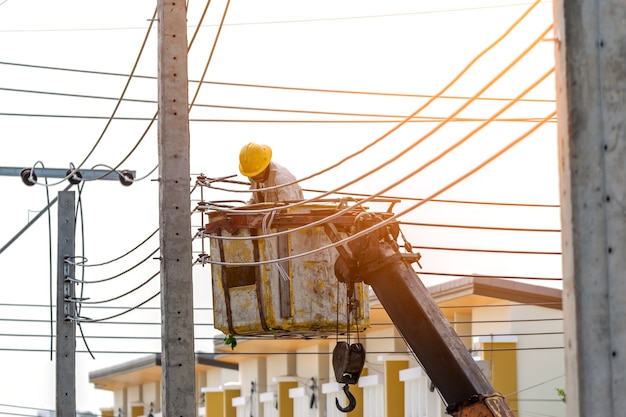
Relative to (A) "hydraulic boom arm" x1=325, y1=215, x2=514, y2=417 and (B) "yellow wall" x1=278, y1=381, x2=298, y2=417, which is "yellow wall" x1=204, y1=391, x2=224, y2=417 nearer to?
(B) "yellow wall" x1=278, y1=381, x2=298, y2=417

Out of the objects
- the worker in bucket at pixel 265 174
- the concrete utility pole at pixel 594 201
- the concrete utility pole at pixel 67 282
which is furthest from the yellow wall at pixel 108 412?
the concrete utility pole at pixel 594 201

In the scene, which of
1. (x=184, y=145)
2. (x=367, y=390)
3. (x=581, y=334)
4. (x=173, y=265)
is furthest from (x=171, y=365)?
(x=367, y=390)

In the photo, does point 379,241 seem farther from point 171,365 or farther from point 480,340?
point 480,340

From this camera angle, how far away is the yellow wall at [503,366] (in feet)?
83.1

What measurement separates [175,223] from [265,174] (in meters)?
4.04

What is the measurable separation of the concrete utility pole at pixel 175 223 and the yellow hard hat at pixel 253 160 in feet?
11.6

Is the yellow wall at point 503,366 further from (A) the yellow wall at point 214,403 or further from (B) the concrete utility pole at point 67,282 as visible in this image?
(A) the yellow wall at point 214,403

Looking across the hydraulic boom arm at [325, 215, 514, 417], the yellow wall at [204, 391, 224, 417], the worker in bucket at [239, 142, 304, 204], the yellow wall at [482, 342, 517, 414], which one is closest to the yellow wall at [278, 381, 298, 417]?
the yellow wall at [204, 391, 224, 417]

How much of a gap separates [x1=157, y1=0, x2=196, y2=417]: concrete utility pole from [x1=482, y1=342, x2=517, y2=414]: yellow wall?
13893 mm

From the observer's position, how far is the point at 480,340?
1003 inches

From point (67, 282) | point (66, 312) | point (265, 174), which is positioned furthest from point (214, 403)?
point (265, 174)

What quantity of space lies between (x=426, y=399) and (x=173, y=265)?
1427 cm

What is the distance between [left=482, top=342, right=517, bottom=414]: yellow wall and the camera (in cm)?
2534

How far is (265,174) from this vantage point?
16062 mm
